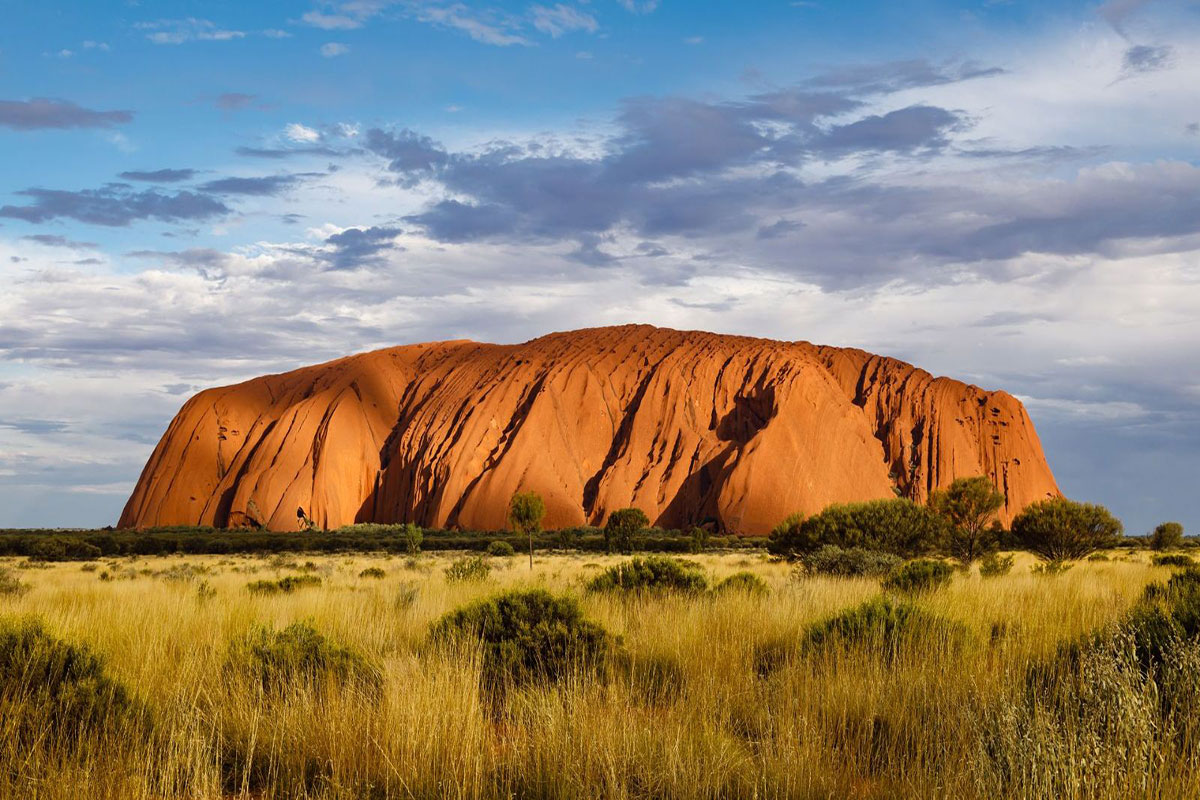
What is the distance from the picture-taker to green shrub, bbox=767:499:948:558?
2792cm

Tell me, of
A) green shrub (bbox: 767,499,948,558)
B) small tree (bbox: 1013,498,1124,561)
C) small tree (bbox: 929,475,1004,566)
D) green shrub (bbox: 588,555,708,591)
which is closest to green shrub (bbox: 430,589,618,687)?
green shrub (bbox: 588,555,708,591)

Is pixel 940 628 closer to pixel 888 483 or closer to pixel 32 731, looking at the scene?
pixel 32 731

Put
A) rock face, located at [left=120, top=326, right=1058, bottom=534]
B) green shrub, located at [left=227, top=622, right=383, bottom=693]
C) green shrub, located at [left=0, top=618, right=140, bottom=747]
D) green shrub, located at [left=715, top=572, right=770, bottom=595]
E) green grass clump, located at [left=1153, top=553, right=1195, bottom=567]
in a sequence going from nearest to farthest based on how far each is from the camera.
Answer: green shrub, located at [left=0, top=618, right=140, bottom=747]
green shrub, located at [left=227, top=622, right=383, bottom=693]
green shrub, located at [left=715, top=572, right=770, bottom=595]
green grass clump, located at [left=1153, top=553, right=1195, bottom=567]
rock face, located at [left=120, top=326, right=1058, bottom=534]

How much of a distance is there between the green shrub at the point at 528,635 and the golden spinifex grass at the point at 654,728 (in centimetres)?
32

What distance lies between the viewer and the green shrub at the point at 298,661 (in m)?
6.81

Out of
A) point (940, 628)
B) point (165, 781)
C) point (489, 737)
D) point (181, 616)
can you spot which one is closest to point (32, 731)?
point (165, 781)

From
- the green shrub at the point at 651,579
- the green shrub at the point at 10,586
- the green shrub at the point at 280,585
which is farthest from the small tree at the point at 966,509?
the green shrub at the point at 10,586

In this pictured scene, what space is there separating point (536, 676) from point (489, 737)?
225 cm

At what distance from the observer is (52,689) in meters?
5.95

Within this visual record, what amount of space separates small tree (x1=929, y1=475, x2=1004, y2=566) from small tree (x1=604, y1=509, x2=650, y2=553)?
23960mm

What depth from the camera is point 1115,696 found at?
452 cm

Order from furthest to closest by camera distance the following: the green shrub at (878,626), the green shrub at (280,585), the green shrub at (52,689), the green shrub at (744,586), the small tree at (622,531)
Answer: the small tree at (622,531) < the green shrub at (280,585) < the green shrub at (744,586) < the green shrub at (878,626) < the green shrub at (52,689)

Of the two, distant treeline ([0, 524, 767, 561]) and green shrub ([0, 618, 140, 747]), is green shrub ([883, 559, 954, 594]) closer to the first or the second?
green shrub ([0, 618, 140, 747])

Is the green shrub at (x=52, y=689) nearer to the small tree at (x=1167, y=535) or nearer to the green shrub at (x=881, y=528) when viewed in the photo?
the green shrub at (x=881, y=528)
